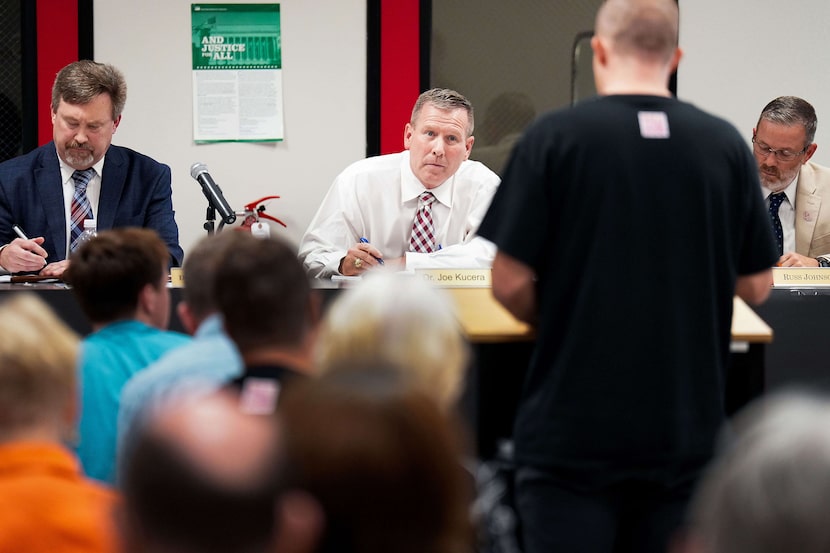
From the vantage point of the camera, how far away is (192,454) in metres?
0.90

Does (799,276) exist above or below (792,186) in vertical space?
below

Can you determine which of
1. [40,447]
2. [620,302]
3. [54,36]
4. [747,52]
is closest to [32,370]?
[40,447]

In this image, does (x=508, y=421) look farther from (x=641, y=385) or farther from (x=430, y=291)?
(x=430, y=291)

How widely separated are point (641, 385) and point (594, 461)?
148 millimetres

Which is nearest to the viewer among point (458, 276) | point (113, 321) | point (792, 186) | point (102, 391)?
point (102, 391)

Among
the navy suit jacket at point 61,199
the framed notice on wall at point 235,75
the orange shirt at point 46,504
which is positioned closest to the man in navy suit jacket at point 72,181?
the navy suit jacket at point 61,199

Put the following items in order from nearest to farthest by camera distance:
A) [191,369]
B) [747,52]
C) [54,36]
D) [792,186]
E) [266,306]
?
1. [266,306]
2. [191,369]
3. [792,186]
4. [54,36]
5. [747,52]

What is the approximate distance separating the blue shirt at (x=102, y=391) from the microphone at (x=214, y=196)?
1643mm

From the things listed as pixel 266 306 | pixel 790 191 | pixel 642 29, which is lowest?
pixel 266 306

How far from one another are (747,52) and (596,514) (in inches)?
155

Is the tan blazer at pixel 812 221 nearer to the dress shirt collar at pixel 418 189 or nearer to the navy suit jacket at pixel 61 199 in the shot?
the dress shirt collar at pixel 418 189

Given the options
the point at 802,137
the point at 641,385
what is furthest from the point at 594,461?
the point at 802,137

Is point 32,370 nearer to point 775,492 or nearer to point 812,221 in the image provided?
point 775,492

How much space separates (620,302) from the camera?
188cm
